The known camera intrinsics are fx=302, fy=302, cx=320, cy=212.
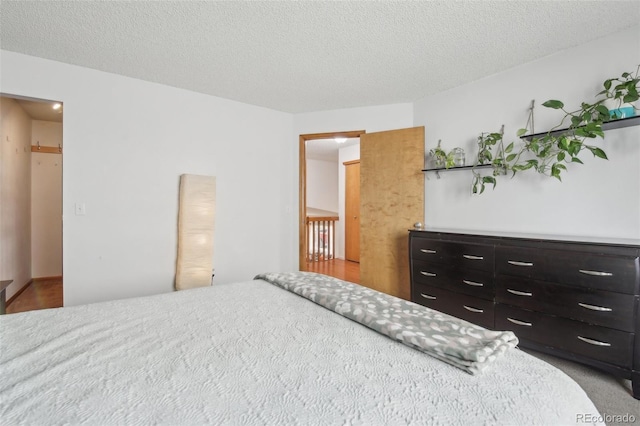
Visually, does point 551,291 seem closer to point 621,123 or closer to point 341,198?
point 621,123

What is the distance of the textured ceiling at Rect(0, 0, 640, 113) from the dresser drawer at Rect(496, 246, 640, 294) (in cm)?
154

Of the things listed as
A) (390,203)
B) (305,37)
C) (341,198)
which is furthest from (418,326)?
(341,198)

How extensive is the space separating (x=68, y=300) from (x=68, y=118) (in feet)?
5.18

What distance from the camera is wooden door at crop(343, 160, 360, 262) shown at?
5992 mm

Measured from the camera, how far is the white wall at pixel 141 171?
8.61 feet

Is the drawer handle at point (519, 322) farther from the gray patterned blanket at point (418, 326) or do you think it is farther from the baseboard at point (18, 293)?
the baseboard at point (18, 293)

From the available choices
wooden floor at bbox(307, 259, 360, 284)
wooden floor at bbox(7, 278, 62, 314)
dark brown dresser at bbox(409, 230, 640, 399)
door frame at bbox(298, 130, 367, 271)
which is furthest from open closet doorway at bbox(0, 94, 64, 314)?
dark brown dresser at bbox(409, 230, 640, 399)

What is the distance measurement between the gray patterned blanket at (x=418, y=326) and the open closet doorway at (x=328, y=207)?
322 cm

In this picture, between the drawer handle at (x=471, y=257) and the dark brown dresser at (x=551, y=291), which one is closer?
the dark brown dresser at (x=551, y=291)

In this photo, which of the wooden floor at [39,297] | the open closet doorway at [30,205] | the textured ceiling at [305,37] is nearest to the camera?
the textured ceiling at [305,37]

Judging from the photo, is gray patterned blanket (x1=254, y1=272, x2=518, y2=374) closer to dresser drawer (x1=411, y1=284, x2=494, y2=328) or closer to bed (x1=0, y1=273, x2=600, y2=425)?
bed (x1=0, y1=273, x2=600, y2=425)

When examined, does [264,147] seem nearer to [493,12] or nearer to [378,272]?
[378,272]

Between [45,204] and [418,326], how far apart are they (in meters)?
5.61

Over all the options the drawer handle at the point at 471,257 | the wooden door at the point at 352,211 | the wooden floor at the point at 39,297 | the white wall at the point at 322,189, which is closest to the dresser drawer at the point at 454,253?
the drawer handle at the point at 471,257
